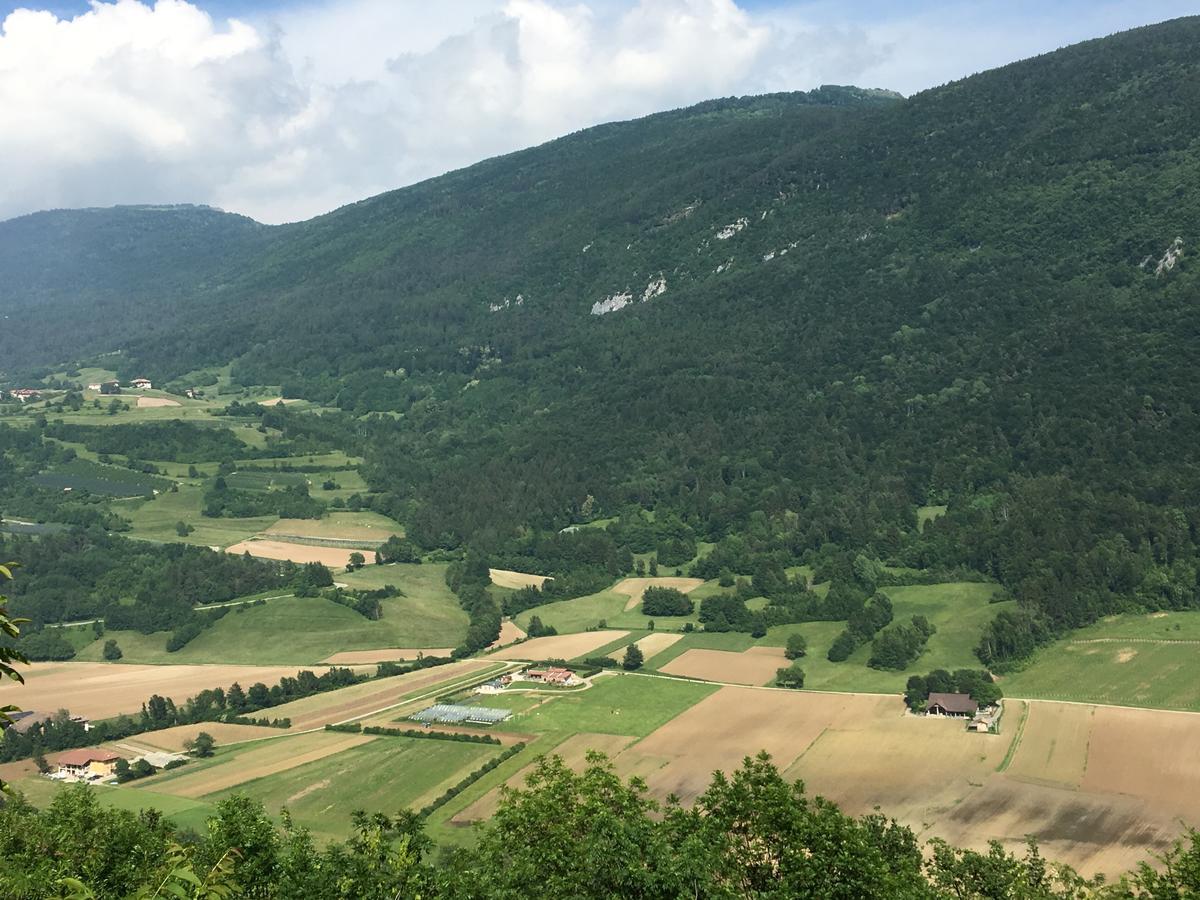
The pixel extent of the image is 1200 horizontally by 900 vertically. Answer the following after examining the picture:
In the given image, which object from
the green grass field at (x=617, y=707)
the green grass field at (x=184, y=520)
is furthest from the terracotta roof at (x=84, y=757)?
the green grass field at (x=184, y=520)

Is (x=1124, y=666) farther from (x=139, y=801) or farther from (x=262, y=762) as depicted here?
(x=139, y=801)

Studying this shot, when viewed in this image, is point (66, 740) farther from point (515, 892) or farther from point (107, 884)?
point (515, 892)

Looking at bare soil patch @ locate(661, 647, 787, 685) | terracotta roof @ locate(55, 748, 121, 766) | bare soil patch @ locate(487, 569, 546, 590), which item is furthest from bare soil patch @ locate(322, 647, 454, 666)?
terracotta roof @ locate(55, 748, 121, 766)

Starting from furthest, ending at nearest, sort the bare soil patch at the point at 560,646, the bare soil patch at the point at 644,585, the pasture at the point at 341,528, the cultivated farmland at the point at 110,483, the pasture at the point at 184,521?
A: the cultivated farmland at the point at 110,483 < the pasture at the point at 341,528 < the pasture at the point at 184,521 < the bare soil patch at the point at 644,585 < the bare soil patch at the point at 560,646

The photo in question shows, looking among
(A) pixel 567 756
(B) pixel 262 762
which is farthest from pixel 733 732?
(B) pixel 262 762

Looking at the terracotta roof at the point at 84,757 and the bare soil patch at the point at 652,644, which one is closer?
the terracotta roof at the point at 84,757

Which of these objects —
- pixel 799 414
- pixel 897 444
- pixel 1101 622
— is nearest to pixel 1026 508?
pixel 1101 622

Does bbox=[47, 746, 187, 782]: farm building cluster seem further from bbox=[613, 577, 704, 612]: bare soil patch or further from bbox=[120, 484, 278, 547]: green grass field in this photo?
bbox=[120, 484, 278, 547]: green grass field

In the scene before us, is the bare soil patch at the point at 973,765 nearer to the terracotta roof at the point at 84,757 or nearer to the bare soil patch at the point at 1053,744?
the bare soil patch at the point at 1053,744
